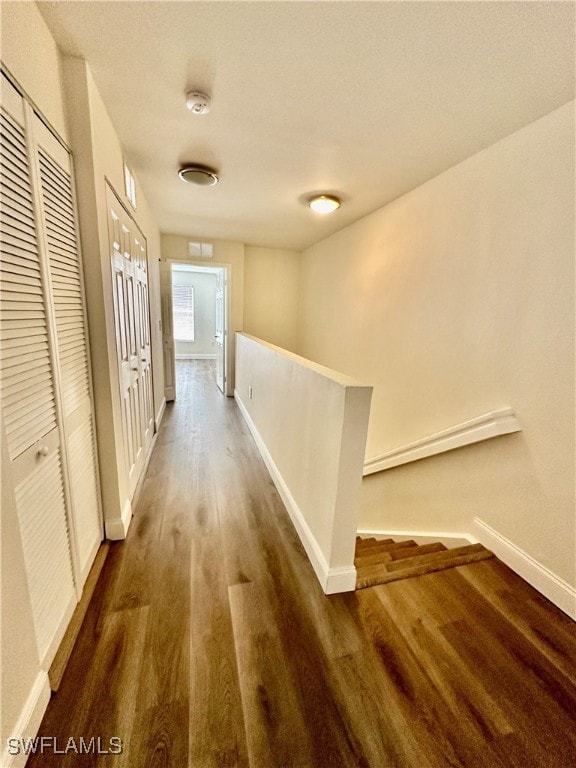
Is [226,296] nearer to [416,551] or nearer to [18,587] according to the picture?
[416,551]

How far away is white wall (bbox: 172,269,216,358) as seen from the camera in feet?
25.5

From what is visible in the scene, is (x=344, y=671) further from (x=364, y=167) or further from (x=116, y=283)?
(x=364, y=167)

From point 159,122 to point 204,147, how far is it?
0.32 m

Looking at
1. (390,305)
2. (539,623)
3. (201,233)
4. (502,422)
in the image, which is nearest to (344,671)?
(539,623)

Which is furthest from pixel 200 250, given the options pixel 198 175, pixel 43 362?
pixel 43 362

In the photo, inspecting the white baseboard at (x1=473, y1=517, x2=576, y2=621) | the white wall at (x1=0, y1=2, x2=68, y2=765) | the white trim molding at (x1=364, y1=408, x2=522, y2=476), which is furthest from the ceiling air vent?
the white baseboard at (x1=473, y1=517, x2=576, y2=621)

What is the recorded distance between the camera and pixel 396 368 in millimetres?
2658

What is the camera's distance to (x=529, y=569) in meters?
1.60

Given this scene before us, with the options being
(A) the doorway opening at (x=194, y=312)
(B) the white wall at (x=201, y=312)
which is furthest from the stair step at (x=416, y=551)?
(B) the white wall at (x=201, y=312)

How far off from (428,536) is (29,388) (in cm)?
A: 253

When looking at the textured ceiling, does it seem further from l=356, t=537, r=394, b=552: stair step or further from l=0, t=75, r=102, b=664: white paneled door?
l=356, t=537, r=394, b=552: stair step

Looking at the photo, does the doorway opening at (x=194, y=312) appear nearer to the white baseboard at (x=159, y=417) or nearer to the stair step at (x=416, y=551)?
the white baseboard at (x=159, y=417)

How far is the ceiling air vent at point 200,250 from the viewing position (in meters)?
4.30

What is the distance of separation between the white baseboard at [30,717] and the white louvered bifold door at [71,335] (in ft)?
1.39
